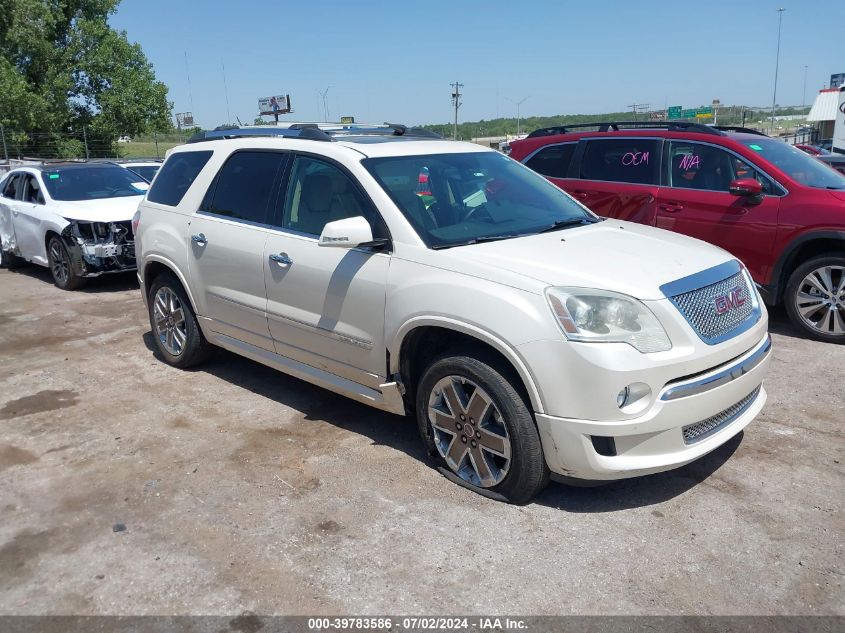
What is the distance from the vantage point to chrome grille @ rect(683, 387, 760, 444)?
11.8 ft

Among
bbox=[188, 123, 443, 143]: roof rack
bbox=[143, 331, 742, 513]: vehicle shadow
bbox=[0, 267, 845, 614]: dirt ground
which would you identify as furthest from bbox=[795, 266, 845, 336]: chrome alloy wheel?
bbox=[188, 123, 443, 143]: roof rack

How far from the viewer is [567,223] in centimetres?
463

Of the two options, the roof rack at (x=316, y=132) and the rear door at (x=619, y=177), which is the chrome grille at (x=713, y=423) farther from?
the rear door at (x=619, y=177)

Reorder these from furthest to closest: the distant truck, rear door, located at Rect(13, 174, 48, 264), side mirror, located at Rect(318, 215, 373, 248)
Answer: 1. the distant truck
2. rear door, located at Rect(13, 174, 48, 264)
3. side mirror, located at Rect(318, 215, 373, 248)

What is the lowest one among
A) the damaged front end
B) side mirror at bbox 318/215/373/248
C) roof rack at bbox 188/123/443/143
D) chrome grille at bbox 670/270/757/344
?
the damaged front end

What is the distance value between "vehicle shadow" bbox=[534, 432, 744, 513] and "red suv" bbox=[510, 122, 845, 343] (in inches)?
125

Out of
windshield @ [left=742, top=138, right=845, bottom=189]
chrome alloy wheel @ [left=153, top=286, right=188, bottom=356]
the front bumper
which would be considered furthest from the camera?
windshield @ [left=742, top=138, right=845, bottom=189]

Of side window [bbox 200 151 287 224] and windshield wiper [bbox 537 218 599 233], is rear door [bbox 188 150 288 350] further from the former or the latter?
windshield wiper [bbox 537 218 599 233]

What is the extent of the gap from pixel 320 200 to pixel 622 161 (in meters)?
4.19

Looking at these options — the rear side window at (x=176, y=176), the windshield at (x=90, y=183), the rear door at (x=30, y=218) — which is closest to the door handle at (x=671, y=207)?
the rear side window at (x=176, y=176)

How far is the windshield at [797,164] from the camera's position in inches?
266

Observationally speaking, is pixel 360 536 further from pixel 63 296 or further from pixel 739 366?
pixel 63 296

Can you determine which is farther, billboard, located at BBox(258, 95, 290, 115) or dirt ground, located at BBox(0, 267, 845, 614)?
billboard, located at BBox(258, 95, 290, 115)

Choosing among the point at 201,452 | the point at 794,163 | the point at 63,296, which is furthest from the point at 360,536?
the point at 63,296
